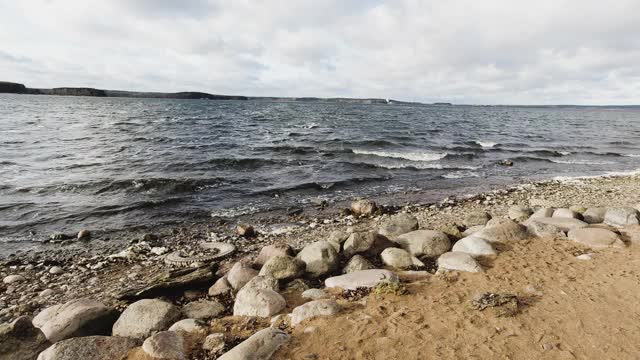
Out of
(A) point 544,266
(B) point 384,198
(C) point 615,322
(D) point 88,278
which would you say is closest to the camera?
(C) point 615,322

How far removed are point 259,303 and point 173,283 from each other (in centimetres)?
250

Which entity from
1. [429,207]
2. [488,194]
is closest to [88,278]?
[429,207]

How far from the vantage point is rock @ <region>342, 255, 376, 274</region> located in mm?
7965

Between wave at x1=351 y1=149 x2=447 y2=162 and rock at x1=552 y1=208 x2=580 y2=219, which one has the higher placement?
rock at x1=552 y1=208 x2=580 y2=219

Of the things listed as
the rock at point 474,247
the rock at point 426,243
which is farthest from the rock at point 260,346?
the rock at point 474,247

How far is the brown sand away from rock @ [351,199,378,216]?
7.03m

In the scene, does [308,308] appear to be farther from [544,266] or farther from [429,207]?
[429,207]

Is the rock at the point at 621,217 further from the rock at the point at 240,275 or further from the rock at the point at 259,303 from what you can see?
the rock at the point at 240,275

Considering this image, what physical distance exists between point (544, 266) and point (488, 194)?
10.9 m

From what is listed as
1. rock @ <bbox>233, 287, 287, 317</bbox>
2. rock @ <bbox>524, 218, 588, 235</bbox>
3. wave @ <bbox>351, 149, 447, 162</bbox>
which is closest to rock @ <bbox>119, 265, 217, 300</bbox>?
rock @ <bbox>233, 287, 287, 317</bbox>

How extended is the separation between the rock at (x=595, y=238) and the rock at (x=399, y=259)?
4104mm

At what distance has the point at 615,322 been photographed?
5605mm

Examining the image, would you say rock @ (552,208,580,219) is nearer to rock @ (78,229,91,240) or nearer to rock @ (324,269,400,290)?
rock @ (324,269,400,290)

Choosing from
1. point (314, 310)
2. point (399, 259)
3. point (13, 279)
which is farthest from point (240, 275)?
point (13, 279)
